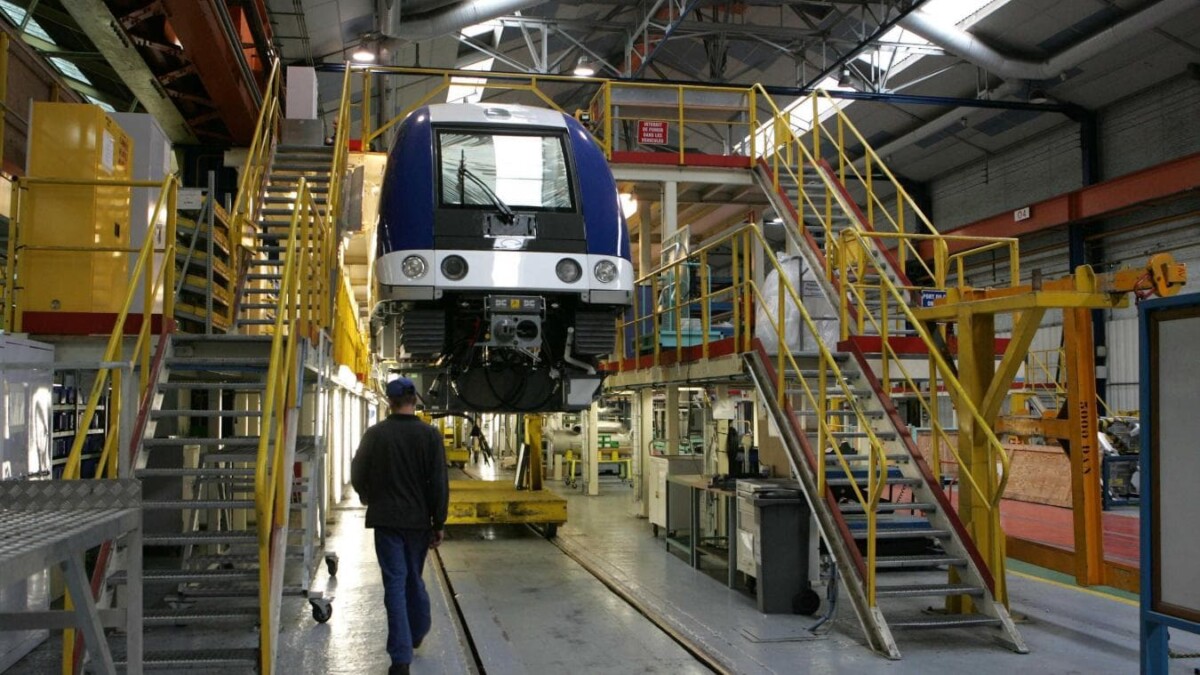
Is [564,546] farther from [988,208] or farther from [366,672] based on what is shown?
[988,208]

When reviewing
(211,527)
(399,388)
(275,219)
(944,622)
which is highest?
(275,219)

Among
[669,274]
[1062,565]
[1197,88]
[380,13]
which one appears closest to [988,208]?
[1197,88]

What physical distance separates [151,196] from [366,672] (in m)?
4.90

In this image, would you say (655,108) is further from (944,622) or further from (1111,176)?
(944,622)

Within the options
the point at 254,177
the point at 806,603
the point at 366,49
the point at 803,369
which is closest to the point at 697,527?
the point at 803,369

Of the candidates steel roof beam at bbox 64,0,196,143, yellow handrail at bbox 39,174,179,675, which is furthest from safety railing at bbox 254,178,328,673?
steel roof beam at bbox 64,0,196,143

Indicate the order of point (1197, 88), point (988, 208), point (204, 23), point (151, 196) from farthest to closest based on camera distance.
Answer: point (988, 208) < point (1197, 88) < point (204, 23) < point (151, 196)

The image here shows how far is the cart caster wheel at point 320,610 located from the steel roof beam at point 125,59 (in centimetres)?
566

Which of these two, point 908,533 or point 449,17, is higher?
point 449,17

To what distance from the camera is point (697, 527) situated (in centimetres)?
938

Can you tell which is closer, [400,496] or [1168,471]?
[1168,471]

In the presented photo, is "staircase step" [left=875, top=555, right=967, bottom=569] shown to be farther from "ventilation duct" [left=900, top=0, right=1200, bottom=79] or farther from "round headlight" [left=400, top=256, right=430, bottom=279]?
"ventilation duct" [left=900, top=0, right=1200, bottom=79]

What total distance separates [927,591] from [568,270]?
3510 mm

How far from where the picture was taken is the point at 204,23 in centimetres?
912
